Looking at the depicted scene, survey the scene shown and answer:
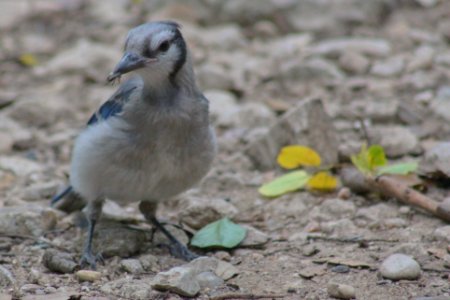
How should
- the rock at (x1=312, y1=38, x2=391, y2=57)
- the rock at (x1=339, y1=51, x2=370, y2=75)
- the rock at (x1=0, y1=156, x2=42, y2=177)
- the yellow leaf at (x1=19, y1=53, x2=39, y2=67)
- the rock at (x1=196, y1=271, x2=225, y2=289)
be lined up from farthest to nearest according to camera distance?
the yellow leaf at (x1=19, y1=53, x2=39, y2=67) < the rock at (x1=312, y1=38, x2=391, y2=57) < the rock at (x1=339, y1=51, x2=370, y2=75) < the rock at (x1=0, y1=156, x2=42, y2=177) < the rock at (x1=196, y1=271, x2=225, y2=289)

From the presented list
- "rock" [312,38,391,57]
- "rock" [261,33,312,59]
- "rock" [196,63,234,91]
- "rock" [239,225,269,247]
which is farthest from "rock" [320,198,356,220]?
"rock" [261,33,312,59]

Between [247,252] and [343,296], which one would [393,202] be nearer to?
[247,252]

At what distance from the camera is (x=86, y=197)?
15.9 feet

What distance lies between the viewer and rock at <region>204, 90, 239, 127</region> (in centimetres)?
654

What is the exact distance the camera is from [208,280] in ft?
13.3

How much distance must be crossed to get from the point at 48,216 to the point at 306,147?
1642 millimetres

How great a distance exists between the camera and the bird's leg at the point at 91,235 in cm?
441

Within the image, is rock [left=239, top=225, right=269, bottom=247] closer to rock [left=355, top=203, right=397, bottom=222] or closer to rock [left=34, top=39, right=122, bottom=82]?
rock [left=355, top=203, right=397, bottom=222]

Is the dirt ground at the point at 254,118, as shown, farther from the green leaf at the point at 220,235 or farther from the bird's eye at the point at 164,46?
the bird's eye at the point at 164,46

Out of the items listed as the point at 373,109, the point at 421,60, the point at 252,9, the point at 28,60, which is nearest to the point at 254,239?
the point at 373,109

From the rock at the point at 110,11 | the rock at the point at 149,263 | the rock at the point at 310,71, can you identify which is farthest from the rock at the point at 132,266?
the rock at the point at 110,11

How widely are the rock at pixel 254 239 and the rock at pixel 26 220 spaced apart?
1103 mm

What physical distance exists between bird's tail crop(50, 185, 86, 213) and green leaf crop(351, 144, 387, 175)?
163 centimetres

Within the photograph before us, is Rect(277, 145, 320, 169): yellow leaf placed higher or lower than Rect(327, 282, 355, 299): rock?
lower
